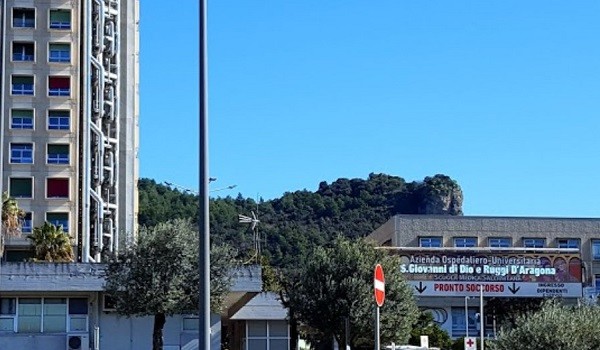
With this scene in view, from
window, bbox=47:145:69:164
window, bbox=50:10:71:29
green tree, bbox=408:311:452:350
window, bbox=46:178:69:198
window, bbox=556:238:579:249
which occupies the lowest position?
green tree, bbox=408:311:452:350

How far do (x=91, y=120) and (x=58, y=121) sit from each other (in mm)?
3196

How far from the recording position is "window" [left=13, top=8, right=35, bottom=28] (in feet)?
239

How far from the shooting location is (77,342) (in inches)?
1756

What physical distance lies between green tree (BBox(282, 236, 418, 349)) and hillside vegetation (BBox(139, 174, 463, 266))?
56.8 metres

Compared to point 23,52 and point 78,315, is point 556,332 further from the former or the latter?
point 23,52

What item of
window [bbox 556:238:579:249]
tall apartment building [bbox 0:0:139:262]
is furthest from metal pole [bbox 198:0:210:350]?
window [bbox 556:238:579:249]

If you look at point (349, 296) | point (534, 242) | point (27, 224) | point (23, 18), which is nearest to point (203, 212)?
point (349, 296)

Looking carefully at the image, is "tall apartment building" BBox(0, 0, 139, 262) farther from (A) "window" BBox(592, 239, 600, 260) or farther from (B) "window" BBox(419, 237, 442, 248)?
(A) "window" BBox(592, 239, 600, 260)

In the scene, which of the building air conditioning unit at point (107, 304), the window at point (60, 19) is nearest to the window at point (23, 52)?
the window at point (60, 19)

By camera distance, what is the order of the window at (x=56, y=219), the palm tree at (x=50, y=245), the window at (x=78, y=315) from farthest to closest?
the window at (x=56, y=219)
the palm tree at (x=50, y=245)
the window at (x=78, y=315)

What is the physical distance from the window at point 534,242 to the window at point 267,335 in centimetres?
3577

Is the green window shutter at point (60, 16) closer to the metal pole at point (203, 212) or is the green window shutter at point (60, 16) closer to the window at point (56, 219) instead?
the window at point (56, 219)

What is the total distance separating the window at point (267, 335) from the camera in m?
52.7

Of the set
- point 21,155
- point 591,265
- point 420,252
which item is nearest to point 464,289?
point 420,252
